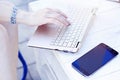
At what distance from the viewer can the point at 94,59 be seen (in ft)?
2.50

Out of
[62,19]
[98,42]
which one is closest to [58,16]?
[62,19]

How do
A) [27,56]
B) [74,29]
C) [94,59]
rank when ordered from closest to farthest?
1. [94,59]
2. [74,29]
3. [27,56]

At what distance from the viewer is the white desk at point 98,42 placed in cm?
72

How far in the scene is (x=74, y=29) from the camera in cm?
87

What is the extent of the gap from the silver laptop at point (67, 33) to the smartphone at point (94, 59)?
46 mm

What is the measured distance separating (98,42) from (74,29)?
97 mm

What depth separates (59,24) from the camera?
2.83 feet

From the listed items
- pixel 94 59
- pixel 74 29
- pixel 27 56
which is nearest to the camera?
pixel 94 59

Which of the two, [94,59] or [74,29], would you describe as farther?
[74,29]

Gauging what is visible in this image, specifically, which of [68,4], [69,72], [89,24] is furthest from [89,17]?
[69,72]

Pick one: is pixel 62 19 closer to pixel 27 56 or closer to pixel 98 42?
pixel 98 42

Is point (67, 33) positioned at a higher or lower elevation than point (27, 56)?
higher

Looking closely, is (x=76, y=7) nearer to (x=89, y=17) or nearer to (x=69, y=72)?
(x=89, y=17)

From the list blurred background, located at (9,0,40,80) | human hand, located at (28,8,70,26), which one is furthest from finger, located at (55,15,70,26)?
blurred background, located at (9,0,40,80)
